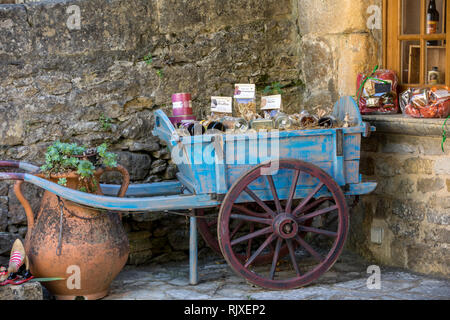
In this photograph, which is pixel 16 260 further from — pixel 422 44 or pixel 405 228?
pixel 422 44

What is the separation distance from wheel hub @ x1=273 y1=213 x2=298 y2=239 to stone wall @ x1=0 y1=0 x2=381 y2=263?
1.23m

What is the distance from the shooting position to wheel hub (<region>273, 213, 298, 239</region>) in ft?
12.5

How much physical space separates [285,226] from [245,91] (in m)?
1.09

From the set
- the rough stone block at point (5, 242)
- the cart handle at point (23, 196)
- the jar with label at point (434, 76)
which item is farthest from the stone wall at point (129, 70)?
the jar with label at point (434, 76)

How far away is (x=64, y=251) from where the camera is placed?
145 inches

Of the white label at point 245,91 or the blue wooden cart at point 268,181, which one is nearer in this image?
the blue wooden cart at point 268,181

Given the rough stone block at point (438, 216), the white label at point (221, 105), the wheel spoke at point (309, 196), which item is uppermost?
the white label at point (221, 105)

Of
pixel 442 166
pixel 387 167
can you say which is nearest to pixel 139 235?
pixel 387 167

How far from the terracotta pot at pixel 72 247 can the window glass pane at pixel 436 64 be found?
2.32m

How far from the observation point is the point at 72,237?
12.2 ft

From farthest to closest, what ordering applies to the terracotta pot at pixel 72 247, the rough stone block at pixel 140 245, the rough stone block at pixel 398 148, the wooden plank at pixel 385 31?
the rough stone block at pixel 140 245
the wooden plank at pixel 385 31
the rough stone block at pixel 398 148
the terracotta pot at pixel 72 247

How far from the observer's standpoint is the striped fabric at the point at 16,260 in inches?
142

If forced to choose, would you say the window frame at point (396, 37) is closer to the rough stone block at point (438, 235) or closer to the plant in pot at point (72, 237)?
the rough stone block at point (438, 235)

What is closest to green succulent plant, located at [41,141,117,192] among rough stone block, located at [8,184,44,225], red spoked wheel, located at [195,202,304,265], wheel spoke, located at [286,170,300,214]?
rough stone block, located at [8,184,44,225]
